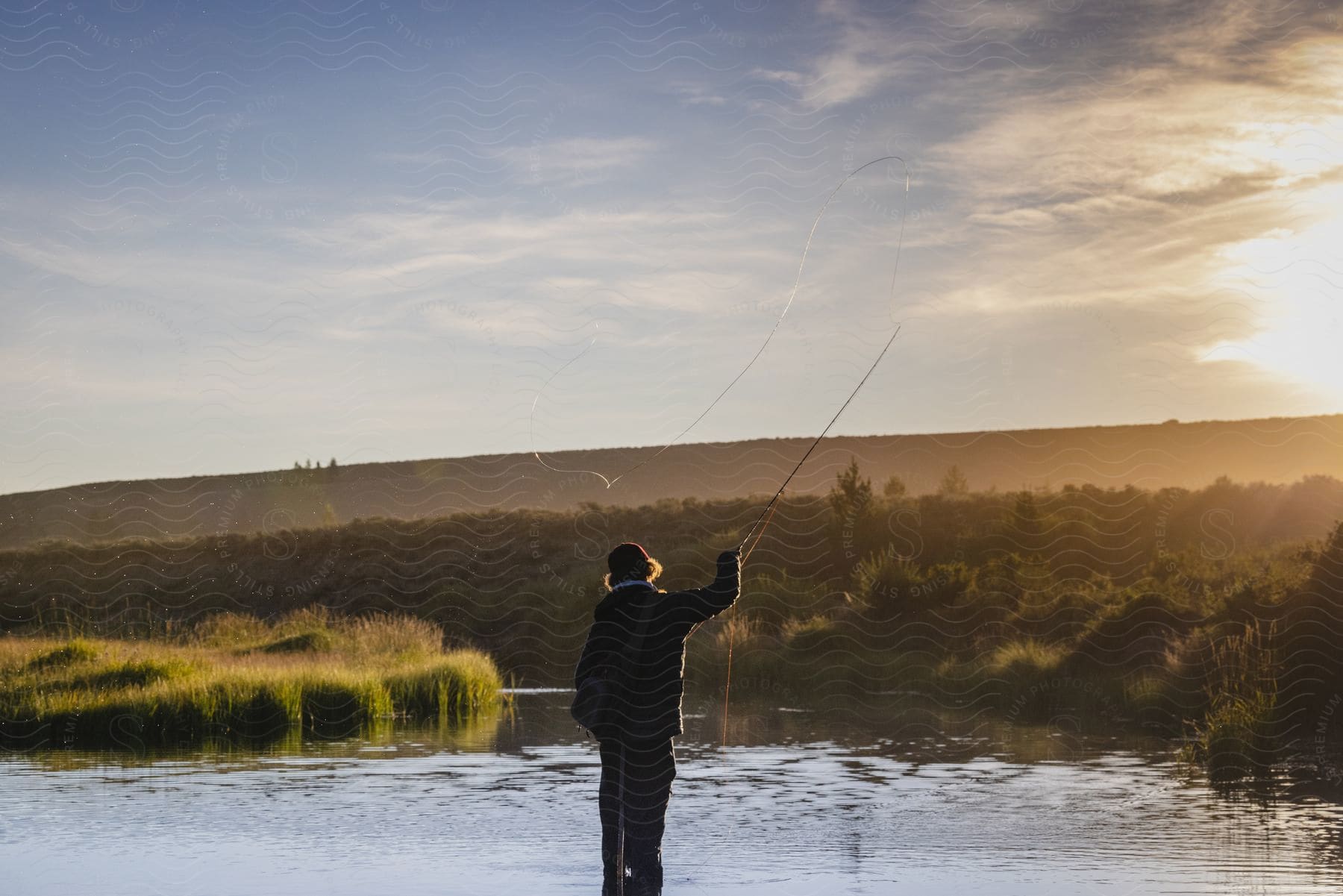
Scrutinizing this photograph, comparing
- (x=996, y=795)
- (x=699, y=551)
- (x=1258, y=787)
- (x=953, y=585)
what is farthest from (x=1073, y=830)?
(x=699, y=551)

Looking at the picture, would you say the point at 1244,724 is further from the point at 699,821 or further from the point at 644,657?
the point at 644,657

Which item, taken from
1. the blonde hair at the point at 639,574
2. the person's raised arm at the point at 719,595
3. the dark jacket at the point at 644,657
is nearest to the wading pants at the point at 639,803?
the dark jacket at the point at 644,657

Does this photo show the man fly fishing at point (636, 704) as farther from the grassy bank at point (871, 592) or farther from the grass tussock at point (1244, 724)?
the grassy bank at point (871, 592)

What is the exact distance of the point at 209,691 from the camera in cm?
2188

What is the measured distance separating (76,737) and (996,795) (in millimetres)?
12732

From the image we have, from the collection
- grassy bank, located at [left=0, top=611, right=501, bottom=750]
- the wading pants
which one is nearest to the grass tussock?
the wading pants

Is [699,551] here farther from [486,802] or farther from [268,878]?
[268,878]

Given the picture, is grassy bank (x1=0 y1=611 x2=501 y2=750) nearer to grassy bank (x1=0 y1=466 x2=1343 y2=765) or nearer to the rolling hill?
grassy bank (x1=0 y1=466 x2=1343 y2=765)

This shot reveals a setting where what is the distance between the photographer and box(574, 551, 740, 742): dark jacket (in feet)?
29.6

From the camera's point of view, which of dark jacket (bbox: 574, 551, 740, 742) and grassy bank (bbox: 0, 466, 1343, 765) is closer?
dark jacket (bbox: 574, 551, 740, 742)

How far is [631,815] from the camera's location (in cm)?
916

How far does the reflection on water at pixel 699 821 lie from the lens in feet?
35.0

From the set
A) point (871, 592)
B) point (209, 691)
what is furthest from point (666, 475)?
point (209, 691)

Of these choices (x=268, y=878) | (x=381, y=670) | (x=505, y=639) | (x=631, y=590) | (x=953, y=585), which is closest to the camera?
(x=631, y=590)
